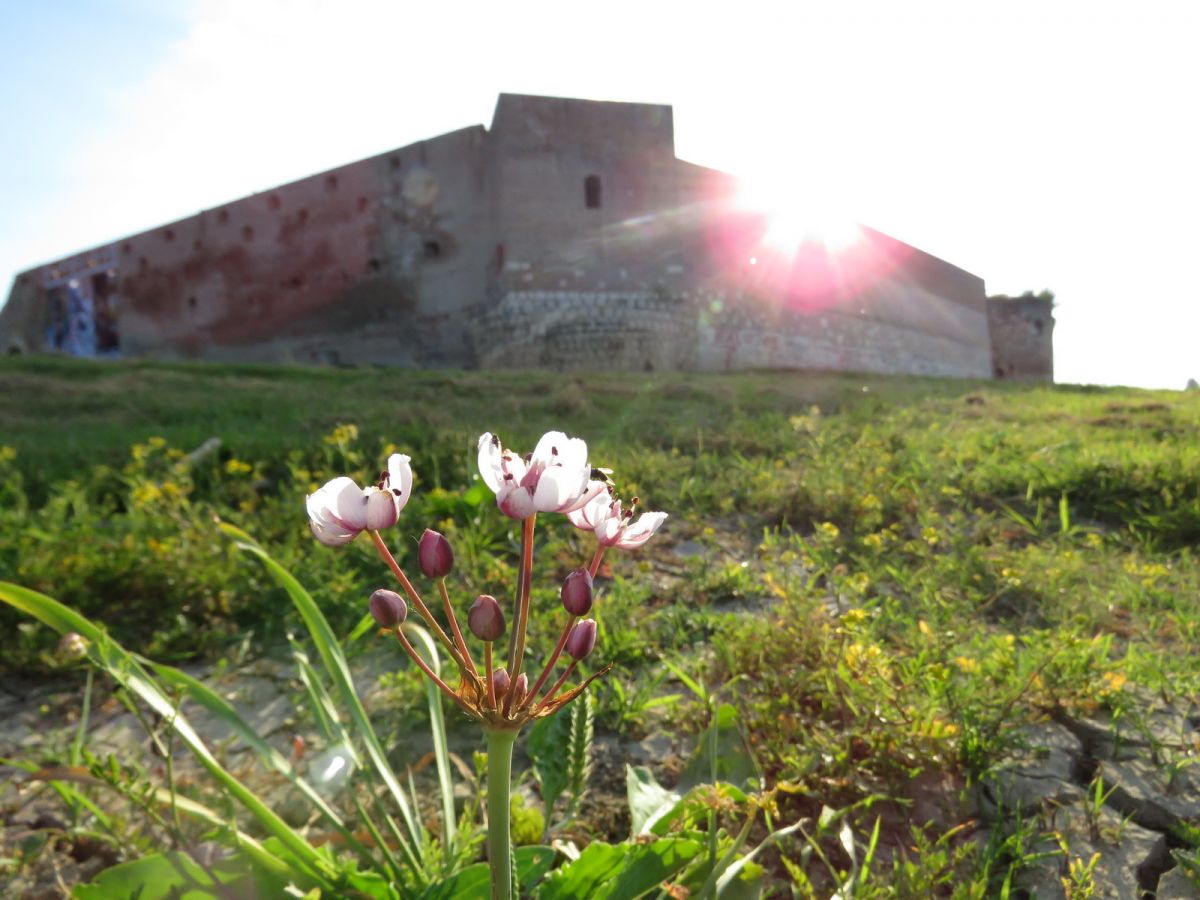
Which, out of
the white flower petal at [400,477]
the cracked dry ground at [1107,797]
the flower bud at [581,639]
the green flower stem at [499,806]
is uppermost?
the white flower petal at [400,477]

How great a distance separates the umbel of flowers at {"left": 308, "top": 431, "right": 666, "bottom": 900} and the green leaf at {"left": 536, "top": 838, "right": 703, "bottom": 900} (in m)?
0.27

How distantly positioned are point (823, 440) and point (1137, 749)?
2.29 metres

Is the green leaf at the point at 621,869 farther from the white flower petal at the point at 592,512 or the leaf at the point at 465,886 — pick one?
the white flower petal at the point at 592,512

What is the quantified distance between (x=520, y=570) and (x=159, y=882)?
72 cm

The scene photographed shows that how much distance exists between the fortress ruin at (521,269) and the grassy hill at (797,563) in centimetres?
891

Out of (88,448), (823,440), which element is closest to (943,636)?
(823,440)

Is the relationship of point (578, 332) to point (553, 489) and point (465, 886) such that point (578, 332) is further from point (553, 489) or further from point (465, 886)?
point (553, 489)

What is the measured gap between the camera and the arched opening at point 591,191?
1383 centimetres

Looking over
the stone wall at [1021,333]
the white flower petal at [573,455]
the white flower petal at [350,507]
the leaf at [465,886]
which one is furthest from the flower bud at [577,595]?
the stone wall at [1021,333]

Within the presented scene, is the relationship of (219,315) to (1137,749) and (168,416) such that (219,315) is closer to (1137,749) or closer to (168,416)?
(168,416)

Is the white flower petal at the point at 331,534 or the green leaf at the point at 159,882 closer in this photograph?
the white flower petal at the point at 331,534

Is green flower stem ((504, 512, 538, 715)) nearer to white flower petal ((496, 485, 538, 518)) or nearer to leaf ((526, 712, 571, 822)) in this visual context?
white flower petal ((496, 485, 538, 518))

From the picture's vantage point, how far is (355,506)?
0.79 metres

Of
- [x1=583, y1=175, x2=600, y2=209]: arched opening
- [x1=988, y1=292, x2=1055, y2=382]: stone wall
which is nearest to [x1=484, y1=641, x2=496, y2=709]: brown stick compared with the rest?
[x1=583, y1=175, x2=600, y2=209]: arched opening
